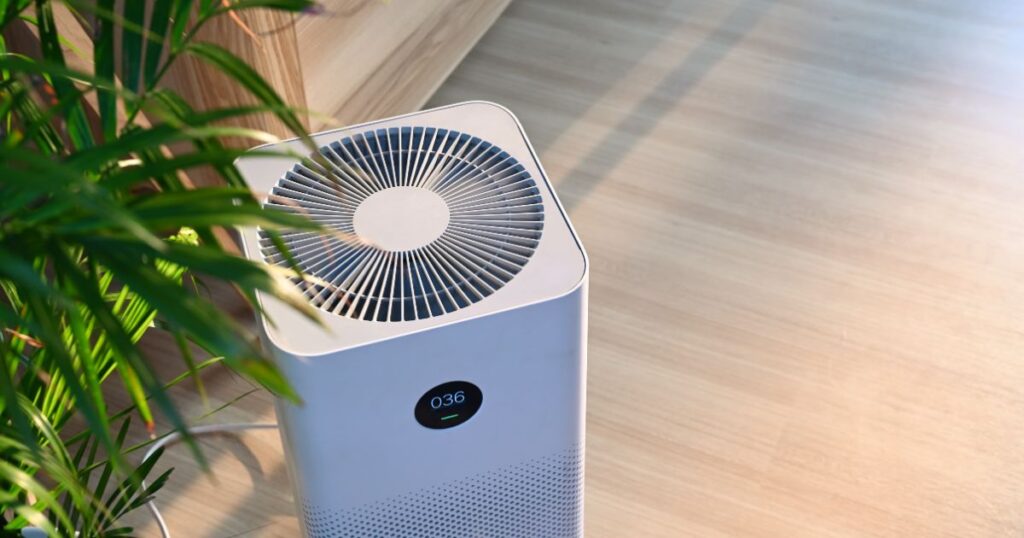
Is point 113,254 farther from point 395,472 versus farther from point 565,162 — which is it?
point 565,162

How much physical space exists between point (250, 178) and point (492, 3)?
1239 millimetres

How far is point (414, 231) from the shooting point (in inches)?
39.2

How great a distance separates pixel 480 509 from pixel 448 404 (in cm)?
18

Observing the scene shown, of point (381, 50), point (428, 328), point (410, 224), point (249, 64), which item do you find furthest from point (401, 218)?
point (381, 50)

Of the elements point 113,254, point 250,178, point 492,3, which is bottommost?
point 492,3

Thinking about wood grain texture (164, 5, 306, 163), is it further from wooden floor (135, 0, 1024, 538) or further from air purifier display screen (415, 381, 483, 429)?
air purifier display screen (415, 381, 483, 429)

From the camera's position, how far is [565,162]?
2.04 metres

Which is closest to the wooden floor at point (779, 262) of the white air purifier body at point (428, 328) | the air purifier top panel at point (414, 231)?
the white air purifier body at point (428, 328)

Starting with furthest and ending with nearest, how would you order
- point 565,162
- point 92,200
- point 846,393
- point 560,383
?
point 565,162, point 846,393, point 560,383, point 92,200

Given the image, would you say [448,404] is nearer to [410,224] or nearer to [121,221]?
[410,224]

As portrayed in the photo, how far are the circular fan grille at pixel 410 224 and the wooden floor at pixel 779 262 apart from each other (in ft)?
2.06

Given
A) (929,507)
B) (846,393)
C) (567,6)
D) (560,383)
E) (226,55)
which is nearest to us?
(226,55)

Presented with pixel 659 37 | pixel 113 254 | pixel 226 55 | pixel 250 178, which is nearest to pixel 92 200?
pixel 113 254

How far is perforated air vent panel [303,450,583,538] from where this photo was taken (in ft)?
3.50
